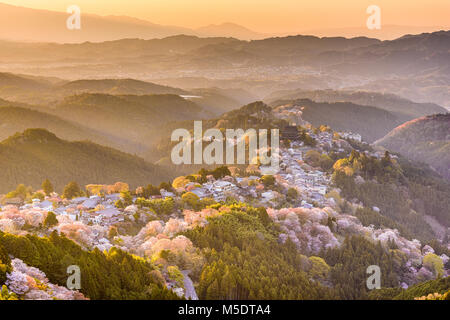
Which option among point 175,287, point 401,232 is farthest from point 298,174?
point 175,287

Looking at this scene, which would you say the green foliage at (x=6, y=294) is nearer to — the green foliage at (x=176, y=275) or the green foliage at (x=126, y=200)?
the green foliage at (x=176, y=275)

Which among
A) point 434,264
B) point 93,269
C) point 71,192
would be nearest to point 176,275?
point 93,269

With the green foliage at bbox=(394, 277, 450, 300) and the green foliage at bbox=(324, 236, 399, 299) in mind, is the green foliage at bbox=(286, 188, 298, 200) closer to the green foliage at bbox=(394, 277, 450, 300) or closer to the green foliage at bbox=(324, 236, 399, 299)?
the green foliage at bbox=(324, 236, 399, 299)

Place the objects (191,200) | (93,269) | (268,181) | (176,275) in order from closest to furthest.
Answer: (93,269) → (176,275) → (191,200) → (268,181)

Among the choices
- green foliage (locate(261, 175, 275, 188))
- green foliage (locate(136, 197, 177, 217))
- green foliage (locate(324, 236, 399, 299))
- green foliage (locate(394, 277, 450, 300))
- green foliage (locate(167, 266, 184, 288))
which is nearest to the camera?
green foliage (locate(167, 266, 184, 288))

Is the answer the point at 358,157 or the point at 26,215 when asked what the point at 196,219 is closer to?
the point at 26,215

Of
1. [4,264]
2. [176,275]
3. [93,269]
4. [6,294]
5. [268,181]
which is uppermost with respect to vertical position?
[4,264]

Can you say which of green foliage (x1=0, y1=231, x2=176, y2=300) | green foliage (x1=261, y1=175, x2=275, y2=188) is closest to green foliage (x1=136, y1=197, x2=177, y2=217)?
green foliage (x1=261, y1=175, x2=275, y2=188)

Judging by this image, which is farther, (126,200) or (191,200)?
(126,200)

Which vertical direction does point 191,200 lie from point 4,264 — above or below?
below

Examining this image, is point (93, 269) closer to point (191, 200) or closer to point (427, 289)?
point (427, 289)
